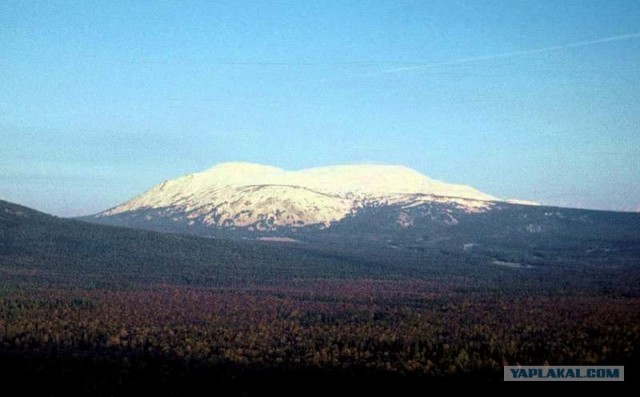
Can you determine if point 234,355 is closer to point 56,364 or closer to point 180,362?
point 180,362

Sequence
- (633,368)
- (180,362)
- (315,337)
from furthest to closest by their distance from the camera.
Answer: (315,337) → (180,362) → (633,368)

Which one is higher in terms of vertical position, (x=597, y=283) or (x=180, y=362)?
(x=597, y=283)

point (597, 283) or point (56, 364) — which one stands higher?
point (597, 283)

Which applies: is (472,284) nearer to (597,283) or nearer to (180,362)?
(597,283)

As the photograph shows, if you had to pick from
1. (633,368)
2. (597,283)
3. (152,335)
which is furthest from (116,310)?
→ (597,283)

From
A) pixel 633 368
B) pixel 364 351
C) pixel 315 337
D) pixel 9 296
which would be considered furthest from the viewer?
pixel 9 296

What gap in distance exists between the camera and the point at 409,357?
268 feet

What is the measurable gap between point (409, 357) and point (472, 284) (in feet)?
278

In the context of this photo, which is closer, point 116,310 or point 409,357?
point 409,357

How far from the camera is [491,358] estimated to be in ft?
262

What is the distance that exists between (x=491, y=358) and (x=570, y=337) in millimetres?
12865

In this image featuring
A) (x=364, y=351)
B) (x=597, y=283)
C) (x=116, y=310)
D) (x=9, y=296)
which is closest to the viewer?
(x=364, y=351)

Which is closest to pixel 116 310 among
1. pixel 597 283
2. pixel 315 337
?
pixel 315 337

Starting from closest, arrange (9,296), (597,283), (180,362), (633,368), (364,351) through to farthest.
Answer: (633,368) → (180,362) → (364,351) → (9,296) → (597,283)
